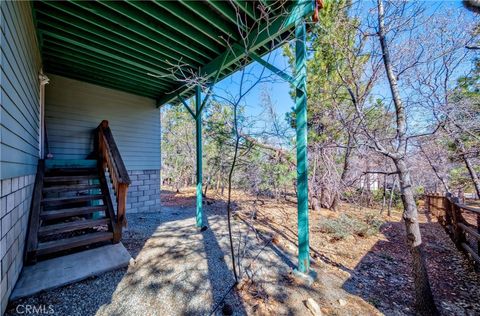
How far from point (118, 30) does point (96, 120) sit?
2.74 metres

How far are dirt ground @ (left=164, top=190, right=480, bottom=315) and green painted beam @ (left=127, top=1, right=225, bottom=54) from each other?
334 centimetres

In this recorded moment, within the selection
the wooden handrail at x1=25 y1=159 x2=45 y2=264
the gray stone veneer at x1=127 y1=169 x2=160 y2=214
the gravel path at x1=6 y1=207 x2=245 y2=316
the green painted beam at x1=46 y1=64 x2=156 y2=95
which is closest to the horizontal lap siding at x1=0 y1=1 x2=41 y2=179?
the wooden handrail at x1=25 y1=159 x2=45 y2=264

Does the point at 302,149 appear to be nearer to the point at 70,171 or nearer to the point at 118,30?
the point at 118,30

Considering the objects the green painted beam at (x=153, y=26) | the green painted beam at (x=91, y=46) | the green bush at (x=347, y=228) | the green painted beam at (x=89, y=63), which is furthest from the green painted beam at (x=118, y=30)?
the green bush at (x=347, y=228)

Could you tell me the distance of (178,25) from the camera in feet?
9.66

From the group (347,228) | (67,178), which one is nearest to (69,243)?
(67,178)

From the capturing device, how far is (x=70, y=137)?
4.55m

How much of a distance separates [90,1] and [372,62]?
3.76 metres

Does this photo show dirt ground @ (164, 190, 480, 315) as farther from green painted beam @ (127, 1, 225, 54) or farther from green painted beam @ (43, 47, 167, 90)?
green painted beam @ (43, 47, 167, 90)

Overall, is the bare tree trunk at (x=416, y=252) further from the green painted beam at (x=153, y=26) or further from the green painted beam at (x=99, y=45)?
the green painted beam at (x=99, y=45)

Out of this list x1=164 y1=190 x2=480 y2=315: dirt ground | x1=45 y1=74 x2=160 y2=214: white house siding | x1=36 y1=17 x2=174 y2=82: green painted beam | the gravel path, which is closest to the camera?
the gravel path

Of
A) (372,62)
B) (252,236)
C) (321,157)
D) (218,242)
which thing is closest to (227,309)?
(218,242)

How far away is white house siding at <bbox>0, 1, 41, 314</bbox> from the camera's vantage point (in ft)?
5.04

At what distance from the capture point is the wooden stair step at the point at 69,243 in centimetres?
250
